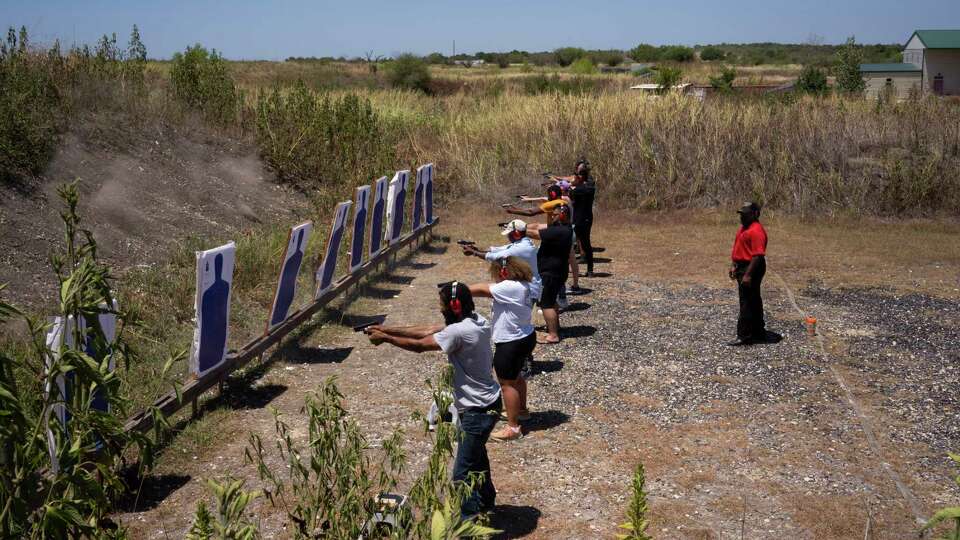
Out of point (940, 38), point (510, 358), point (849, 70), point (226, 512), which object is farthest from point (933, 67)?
point (226, 512)

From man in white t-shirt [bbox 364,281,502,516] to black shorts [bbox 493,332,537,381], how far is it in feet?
4.62

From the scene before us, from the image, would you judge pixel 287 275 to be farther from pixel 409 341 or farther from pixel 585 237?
pixel 585 237

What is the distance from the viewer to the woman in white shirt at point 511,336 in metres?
7.72

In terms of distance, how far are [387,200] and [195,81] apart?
26.9 ft

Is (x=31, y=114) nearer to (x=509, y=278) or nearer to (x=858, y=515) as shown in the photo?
(x=509, y=278)

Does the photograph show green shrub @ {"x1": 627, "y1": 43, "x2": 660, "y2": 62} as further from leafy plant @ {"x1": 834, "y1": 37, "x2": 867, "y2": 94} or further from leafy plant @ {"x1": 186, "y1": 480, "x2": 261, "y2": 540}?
leafy plant @ {"x1": 186, "y1": 480, "x2": 261, "y2": 540}

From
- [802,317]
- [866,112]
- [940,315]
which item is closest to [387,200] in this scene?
[802,317]

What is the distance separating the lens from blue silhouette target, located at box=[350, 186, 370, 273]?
41.2ft

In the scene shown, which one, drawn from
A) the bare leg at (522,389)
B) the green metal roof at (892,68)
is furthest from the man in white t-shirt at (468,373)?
the green metal roof at (892,68)

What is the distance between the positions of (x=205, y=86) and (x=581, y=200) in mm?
10143

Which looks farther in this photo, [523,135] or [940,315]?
[523,135]

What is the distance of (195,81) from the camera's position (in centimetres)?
2050

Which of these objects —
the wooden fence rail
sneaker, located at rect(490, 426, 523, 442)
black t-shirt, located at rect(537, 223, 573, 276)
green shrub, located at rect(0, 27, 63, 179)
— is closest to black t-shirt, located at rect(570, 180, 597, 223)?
the wooden fence rail

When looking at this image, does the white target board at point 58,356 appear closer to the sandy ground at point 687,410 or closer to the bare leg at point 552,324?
the sandy ground at point 687,410
